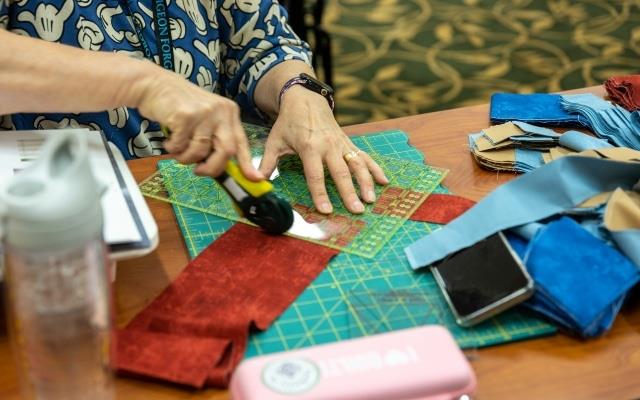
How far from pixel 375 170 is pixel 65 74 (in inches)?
18.9

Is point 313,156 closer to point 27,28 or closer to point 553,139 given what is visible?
point 553,139

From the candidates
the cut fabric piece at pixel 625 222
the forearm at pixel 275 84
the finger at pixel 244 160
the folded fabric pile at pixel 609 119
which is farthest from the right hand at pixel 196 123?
the folded fabric pile at pixel 609 119

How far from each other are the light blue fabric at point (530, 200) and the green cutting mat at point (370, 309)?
0.13ft

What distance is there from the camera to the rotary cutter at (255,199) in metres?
1.15

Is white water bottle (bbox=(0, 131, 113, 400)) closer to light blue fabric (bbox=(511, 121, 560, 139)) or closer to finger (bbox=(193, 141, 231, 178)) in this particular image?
finger (bbox=(193, 141, 231, 178))

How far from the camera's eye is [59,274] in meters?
0.74

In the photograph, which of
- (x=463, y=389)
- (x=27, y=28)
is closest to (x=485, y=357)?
(x=463, y=389)

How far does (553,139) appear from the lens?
1.37 metres

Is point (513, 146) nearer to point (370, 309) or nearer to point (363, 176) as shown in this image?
point (363, 176)

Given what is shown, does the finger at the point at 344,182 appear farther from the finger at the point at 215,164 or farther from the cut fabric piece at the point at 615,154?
the cut fabric piece at the point at 615,154

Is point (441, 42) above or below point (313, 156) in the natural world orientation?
below

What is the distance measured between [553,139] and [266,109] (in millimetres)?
541

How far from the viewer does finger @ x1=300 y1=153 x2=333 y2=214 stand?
1.25 m

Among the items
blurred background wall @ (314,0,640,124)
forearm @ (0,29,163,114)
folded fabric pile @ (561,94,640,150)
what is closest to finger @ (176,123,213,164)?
forearm @ (0,29,163,114)
